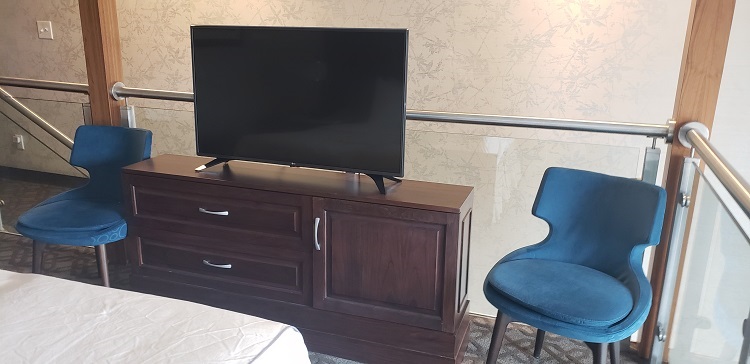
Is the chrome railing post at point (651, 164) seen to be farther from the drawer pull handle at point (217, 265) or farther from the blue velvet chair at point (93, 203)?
the blue velvet chair at point (93, 203)

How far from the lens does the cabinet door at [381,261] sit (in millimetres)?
2223

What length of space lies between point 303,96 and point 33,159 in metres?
2.14

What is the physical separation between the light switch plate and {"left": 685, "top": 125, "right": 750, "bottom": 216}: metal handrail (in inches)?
182

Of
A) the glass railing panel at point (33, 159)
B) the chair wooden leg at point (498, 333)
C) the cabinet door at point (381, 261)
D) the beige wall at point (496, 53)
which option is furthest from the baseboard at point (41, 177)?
the chair wooden leg at point (498, 333)

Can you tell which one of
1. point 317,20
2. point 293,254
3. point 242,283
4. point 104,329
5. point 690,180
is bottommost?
point 242,283

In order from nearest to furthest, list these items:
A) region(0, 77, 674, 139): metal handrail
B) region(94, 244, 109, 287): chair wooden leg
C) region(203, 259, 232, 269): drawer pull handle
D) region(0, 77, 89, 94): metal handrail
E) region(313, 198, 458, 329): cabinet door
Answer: region(313, 198, 458, 329): cabinet door
region(0, 77, 674, 139): metal handrail
region(203, 259, 232, 269): drawer pull handle
region(94, 244, 109, 287): chair wooden leg
region(0, 77, 89, 94): metal handrail

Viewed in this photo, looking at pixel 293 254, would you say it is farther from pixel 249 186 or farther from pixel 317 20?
pixel 317 20

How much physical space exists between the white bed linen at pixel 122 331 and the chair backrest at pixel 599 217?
3.98ft

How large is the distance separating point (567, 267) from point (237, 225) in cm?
134

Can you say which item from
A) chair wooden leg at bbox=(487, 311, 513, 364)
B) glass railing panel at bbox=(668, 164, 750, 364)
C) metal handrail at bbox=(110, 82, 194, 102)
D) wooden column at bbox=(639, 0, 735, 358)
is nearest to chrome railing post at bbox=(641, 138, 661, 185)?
wooden column at bbox=(639, 0, 735, 358)

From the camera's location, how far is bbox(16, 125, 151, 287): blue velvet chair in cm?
262

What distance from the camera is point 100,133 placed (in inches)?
118

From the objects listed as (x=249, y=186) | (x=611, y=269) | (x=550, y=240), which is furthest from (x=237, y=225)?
(x=611, y=269)

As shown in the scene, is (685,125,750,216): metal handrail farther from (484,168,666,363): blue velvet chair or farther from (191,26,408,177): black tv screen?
(191,26,408,177): black tv screen
